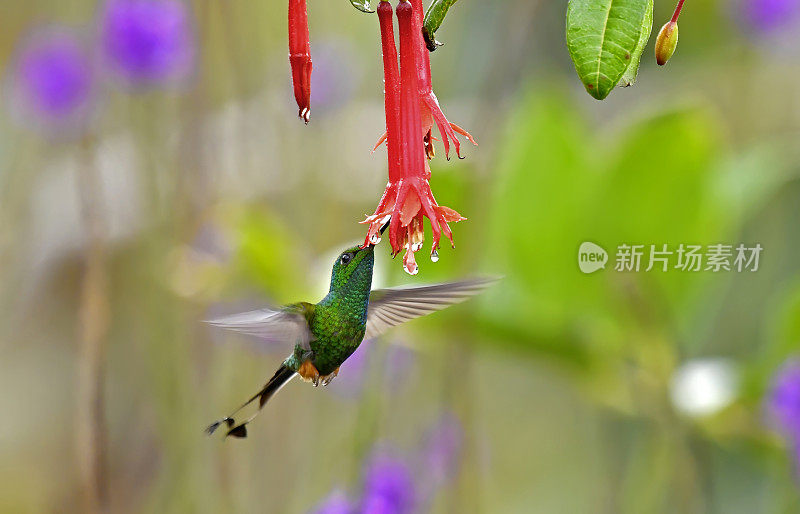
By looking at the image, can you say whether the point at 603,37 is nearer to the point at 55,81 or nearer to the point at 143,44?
the point at 143,44

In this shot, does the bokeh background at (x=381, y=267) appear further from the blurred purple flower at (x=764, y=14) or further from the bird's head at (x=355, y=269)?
the bird's head at (x=355, y=269)

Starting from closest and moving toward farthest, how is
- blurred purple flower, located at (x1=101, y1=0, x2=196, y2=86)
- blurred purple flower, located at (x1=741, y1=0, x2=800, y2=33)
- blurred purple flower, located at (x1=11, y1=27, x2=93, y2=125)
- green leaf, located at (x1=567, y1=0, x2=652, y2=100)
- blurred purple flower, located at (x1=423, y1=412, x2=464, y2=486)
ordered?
green leaf, located at (x1=567, y1=0, x2=652, y2=100) < blurred purple flower, located at (x1=423, y1=412, x2=464, y2=486) < blurred purple flower, located at (x1=101, y1=0, x2=196, y2=86) < blurred purple flower, located at (x1=11, y1=27, x2=93, y2=125) < blurred purple flower, located at (x1=741, y1=0, x2=800, y2=33)

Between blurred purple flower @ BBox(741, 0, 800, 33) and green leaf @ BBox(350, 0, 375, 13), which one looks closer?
green leaf @ BBox(350, 0, 375, 13)

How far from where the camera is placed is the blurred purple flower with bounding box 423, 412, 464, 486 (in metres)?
1.33

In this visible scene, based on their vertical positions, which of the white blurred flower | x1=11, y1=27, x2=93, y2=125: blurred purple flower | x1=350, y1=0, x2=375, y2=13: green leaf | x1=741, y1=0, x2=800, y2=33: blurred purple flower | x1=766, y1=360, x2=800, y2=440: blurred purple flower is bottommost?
x1=766, y1=360, x2=800, y2=440: blurred purple flower

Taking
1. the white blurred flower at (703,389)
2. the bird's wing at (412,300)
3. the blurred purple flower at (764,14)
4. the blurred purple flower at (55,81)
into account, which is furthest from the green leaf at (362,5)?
the blurred purple flower at (764,14)

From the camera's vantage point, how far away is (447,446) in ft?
4.41

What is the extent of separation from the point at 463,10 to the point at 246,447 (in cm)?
112

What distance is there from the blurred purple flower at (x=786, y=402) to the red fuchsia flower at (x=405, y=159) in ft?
2.45

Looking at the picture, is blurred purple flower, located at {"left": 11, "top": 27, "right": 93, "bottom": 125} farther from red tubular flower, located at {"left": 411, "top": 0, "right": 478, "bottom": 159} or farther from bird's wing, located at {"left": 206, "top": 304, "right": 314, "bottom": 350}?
red tubular flower, located at {"left": 411, "top": 0, "right": 478, "bottom": 159}

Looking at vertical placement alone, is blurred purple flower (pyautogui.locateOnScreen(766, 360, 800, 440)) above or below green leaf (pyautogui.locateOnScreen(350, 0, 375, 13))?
below

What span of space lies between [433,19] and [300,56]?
6 cm

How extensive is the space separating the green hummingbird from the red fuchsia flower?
0.10 m

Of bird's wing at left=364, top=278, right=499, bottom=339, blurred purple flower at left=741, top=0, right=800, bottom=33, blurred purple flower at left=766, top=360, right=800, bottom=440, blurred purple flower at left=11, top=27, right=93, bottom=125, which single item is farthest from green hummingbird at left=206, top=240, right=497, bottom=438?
blurred purple flower at left=741, top=0, right=800, bottom=33
